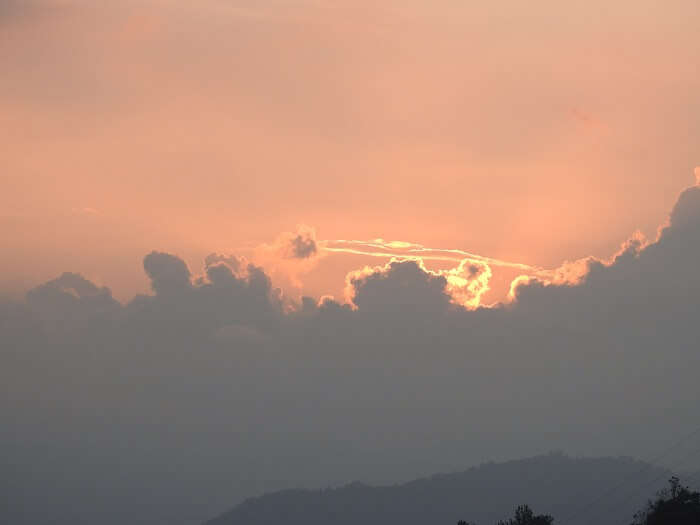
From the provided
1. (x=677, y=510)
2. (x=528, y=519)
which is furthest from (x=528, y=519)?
(x=677, y=510)

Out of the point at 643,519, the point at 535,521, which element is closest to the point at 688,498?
the point at 643,519

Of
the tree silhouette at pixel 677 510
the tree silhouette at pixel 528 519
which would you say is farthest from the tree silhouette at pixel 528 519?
the tree silhouette at pixel 677 510

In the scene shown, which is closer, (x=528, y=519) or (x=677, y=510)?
(x=677, y=510)

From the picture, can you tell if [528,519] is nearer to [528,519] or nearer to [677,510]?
[528,519]

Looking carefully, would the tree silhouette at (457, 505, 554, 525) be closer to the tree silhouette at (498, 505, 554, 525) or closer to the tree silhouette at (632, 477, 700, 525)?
the tree silhouette at (498, 505, 554, 525)

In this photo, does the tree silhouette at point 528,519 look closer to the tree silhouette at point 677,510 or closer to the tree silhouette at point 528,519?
A: the tree silhouette at point 528,519

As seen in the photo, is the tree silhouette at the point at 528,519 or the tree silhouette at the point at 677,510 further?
the tree silhouette at the point at 528,519

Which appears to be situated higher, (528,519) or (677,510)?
(528,519)

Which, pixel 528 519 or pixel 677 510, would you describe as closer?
pixel 677 510

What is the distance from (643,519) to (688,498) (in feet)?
41.9

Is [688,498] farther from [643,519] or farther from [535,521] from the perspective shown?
[535,521]

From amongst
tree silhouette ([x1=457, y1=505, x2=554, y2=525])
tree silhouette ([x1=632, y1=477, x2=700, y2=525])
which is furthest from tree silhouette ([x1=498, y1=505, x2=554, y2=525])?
tree silhouette ([x1=632, y1=477, x2=700, y2=525])

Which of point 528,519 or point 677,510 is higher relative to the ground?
point 528,519

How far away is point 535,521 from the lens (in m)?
175
